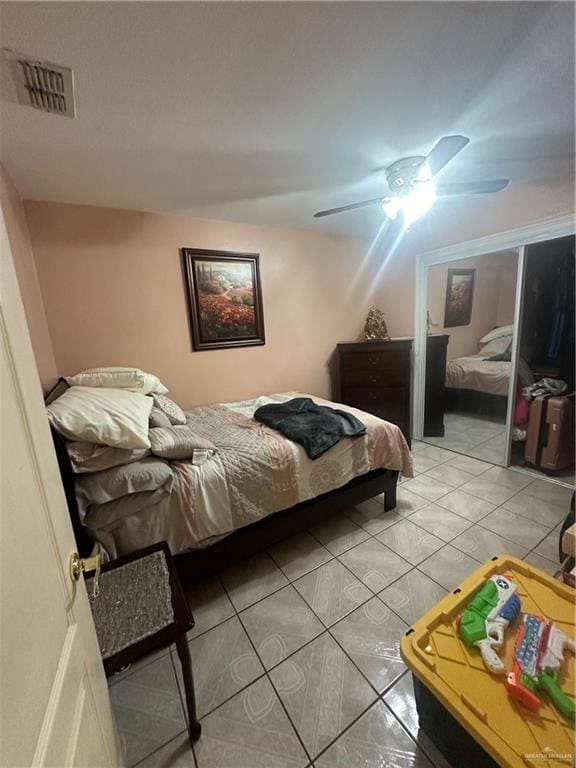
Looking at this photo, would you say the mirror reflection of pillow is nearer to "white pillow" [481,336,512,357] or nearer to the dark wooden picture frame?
"white pillow" [481,336,512,357]

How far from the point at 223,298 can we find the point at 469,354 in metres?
2.89

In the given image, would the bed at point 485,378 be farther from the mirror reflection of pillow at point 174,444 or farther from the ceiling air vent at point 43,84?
the ceiling air vent at point 43,84

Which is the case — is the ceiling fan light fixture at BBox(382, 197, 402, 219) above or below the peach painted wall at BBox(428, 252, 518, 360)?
above

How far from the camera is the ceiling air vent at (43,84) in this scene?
109 cm

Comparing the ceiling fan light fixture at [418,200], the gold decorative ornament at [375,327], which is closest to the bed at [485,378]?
the gold decorative ornament at [375,327]

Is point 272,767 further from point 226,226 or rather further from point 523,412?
point 226,226

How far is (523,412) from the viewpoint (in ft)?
9.23

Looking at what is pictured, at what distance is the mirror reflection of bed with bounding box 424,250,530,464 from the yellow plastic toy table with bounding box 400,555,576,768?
86.3 inches

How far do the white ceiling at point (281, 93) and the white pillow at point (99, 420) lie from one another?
1263 millimetres

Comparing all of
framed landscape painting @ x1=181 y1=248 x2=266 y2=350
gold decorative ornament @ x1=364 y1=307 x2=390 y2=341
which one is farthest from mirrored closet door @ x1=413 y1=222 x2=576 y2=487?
framed landscape painting @ x1=181 y1=248 x2=266 y2=350

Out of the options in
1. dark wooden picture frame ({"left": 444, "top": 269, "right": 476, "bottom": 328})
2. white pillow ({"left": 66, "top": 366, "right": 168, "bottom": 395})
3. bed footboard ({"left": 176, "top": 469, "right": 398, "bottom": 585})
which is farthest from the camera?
dark wooden picture frame ({"left": 444, "top": 269, "right": 476, "bottom": 328})

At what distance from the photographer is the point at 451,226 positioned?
2.90 meters

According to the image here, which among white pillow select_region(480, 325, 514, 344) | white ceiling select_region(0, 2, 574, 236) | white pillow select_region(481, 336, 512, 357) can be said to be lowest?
white pillow select_region(481, 336, 512, 357)

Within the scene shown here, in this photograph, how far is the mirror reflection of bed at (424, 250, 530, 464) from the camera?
→ 314cm
